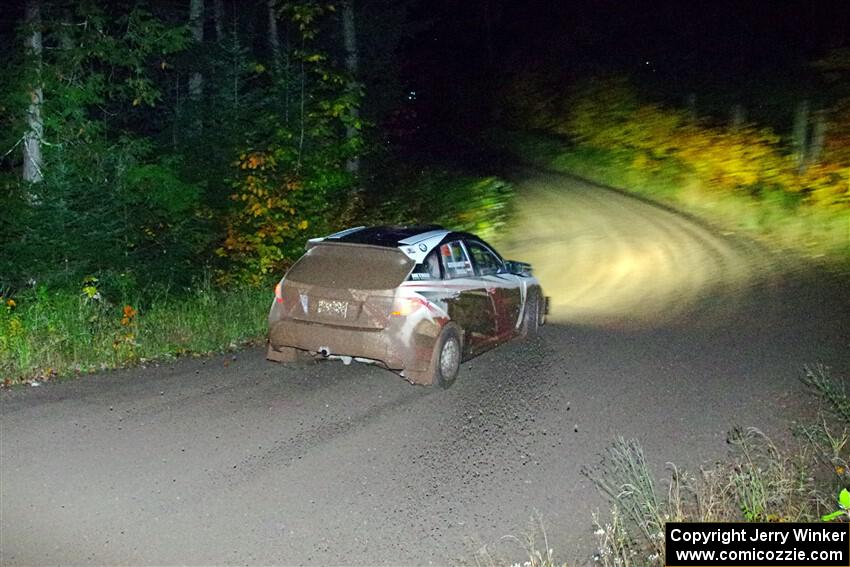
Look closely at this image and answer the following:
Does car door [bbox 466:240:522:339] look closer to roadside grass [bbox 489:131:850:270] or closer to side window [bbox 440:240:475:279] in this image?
side window [bbox 440:240:475:279]

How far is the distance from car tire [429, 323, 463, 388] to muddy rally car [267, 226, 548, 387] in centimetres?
1

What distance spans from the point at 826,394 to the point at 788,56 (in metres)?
27.4

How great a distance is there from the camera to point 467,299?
10.8 meters

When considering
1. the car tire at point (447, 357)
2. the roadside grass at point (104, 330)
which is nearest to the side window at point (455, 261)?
the car tire at point (447, 357)

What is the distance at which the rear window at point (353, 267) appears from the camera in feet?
32.6

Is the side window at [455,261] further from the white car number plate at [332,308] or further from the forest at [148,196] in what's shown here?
the forest at [148,196]

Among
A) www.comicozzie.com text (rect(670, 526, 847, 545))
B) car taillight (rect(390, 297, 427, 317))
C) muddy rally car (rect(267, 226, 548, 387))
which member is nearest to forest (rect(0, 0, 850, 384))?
muddy rally car (rect(267, 226, 548, 387))

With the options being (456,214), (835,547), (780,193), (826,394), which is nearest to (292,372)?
(826,394)

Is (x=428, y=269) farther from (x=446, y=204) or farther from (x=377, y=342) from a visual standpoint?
(x=446, y=204)

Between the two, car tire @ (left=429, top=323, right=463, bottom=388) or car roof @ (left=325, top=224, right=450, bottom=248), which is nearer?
car tire @ (left=429, top=323, right=463, bottom=388)

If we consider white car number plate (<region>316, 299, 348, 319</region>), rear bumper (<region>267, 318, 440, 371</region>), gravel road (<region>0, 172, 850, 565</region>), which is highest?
white car number plate (<region>316, 299, 348, 319</region>)

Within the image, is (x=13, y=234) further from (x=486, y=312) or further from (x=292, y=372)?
(x=486, y=312)

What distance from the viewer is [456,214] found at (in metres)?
22.9

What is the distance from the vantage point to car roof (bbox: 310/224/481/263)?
10188 millimetres
